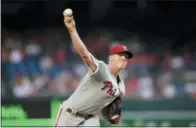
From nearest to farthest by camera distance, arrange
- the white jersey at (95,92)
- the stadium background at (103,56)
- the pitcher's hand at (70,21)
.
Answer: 1. the pitcher's hand at (70,21)
2. the white jersey at (95,92)
3. the stadium background at (103,56)

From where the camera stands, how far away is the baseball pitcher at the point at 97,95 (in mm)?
5129

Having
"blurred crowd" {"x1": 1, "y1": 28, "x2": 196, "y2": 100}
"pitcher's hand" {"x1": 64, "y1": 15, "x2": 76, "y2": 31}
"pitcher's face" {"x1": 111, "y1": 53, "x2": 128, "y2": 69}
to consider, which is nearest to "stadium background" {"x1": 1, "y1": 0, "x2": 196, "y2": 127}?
"blurred crowd" {"x1": 1, "y1": 28, "x2": 196, "y2": 100}

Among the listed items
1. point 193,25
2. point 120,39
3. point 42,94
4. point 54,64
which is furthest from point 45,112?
point 193,25

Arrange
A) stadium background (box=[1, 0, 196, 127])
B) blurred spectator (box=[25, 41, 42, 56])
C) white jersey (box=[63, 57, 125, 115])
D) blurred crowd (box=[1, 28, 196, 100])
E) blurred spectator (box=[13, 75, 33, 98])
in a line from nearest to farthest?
white jersey (box=[63, 57, 125, 115]) < stadium background (box=[1, 0, 196, 127]) < blurred spectator (box=[13, 75, 33, 98]) < blurred crowd (box=[1, 28, 196, 100]) < blurred spectator (box=[25, 41, 42, 56])

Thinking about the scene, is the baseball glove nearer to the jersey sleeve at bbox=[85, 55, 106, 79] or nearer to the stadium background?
the jersey sleeve at bbox=[85, 55, 106, 79]

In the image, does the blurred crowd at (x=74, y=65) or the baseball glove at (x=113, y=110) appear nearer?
the baseball glove at (x=113, y=110)

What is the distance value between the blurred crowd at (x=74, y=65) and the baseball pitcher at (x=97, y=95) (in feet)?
18.0

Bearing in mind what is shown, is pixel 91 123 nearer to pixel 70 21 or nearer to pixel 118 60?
pixel 118 60

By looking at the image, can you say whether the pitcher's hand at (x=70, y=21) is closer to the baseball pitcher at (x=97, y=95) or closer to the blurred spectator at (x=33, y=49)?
the baseball pitcher at (x=97, y=95)

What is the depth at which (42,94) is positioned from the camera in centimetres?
1095

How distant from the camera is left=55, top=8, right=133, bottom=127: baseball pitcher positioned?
5.13m

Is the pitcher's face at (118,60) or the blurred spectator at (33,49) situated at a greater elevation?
the blurred spectator at (33,49)

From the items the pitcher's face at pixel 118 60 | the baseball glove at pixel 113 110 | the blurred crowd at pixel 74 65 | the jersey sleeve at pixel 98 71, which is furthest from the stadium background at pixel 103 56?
the jersey sleeve at pixel 98 71

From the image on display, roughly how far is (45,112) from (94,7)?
2.84 metres
